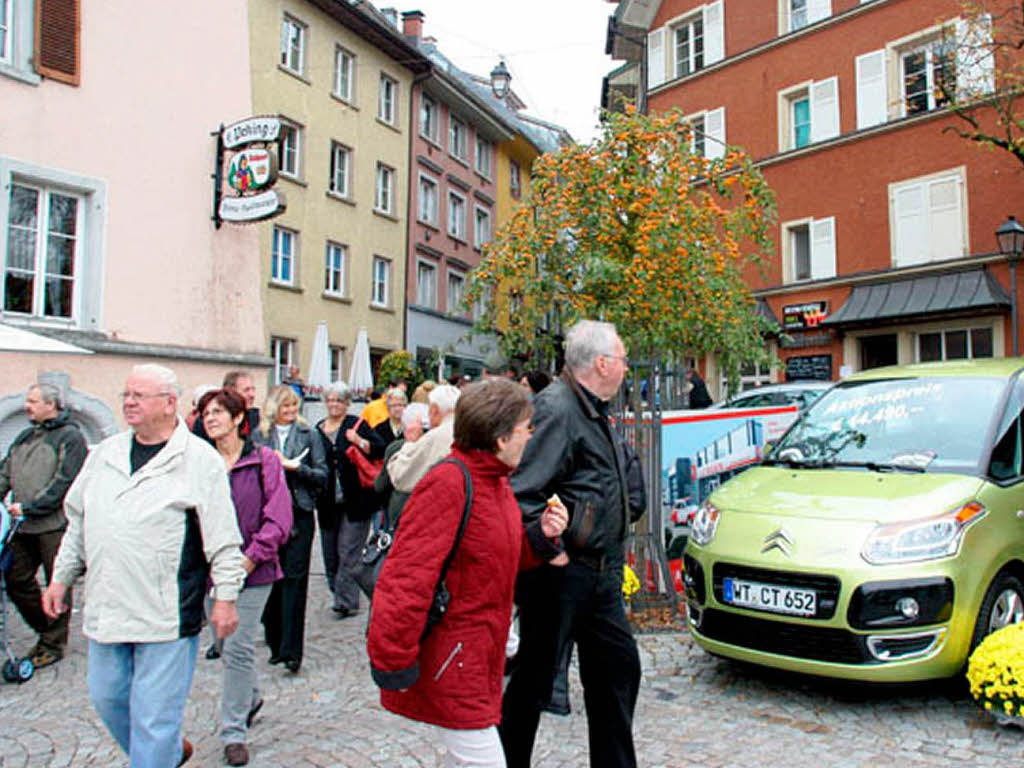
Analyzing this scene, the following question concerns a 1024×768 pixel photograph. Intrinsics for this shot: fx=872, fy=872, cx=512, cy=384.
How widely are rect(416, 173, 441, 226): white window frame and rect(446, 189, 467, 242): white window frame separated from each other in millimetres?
834

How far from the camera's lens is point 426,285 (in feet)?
98.8

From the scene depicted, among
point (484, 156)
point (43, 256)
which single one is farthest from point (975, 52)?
point (484, 156)

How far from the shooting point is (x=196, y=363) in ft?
43.5

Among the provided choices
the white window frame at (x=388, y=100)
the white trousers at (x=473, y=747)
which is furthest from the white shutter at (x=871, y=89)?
the white trousers at (x=473, y=747)

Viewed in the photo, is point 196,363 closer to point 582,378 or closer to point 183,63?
point 183,63

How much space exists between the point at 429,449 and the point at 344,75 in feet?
75.3

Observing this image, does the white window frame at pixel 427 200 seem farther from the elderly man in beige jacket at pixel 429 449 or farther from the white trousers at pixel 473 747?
the white trousers at pixel 473 747

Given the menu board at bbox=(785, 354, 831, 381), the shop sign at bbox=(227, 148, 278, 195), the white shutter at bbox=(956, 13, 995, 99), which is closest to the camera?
the white shutter at bbox=(956, 13, 995, 99)

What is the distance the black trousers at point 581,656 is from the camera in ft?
11.2

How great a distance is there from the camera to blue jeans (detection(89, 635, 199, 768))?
128 inches

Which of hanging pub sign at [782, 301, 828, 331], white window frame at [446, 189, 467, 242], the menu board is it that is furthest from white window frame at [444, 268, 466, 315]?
the menu board

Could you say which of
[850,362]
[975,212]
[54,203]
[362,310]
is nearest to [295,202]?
[362,310]

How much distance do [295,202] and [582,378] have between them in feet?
69.0

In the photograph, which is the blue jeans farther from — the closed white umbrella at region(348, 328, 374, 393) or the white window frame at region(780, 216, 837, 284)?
the white window frame at region(780, 216, 837, 284)
